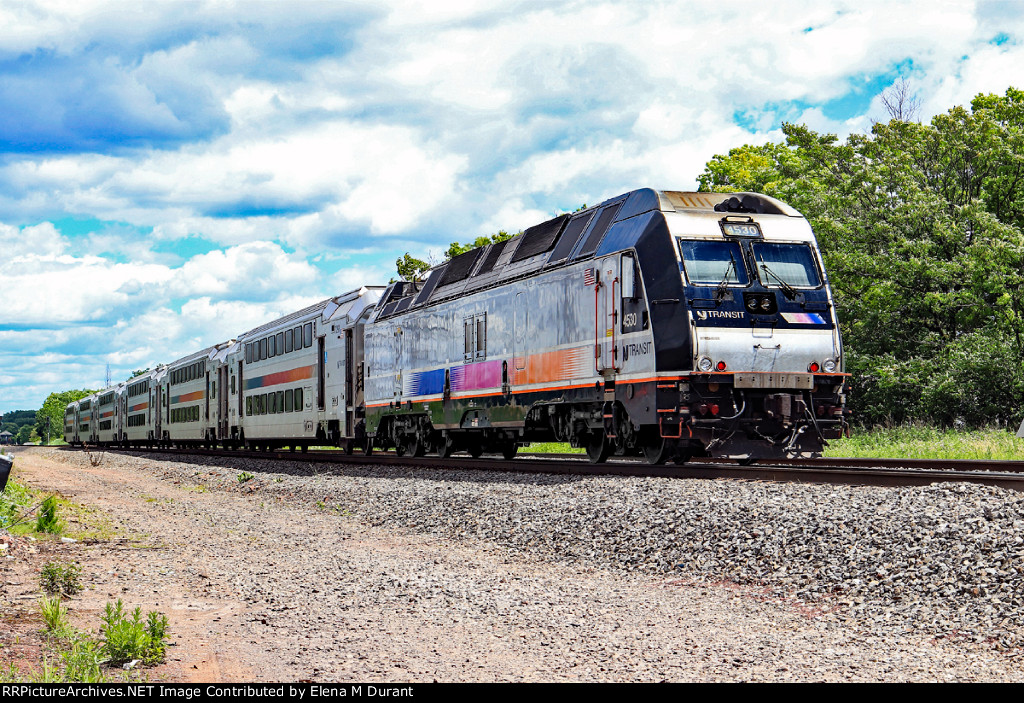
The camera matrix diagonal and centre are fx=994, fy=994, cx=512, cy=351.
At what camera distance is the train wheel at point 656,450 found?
48.1ft

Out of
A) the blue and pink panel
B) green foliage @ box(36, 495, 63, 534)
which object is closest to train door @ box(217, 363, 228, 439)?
the blue and pink panel

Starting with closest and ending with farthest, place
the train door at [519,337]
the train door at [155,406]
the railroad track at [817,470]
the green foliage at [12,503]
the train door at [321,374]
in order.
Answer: the railroad track at [817,470], the green foliage at [12,503], the train door at [519,337], the train door at [321,374], the train door at [155,406]

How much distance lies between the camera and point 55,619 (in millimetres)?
6871

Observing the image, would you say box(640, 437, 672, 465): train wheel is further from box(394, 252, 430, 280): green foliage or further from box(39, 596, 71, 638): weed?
box(394, 252, 430, 280): green foliage

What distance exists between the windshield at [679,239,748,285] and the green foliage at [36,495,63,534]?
860 centimetres

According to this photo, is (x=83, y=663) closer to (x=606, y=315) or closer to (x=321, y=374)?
(x=606, y=315)

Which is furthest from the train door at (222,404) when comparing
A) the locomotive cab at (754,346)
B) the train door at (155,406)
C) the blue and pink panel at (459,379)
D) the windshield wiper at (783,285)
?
the windshield wiper at (783,285)

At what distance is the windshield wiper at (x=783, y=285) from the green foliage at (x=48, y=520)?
979cm

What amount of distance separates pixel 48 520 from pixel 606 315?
7986 millimetres

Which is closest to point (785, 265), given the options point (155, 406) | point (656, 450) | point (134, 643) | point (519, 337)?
point (656, 450)

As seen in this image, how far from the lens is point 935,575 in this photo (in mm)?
7508

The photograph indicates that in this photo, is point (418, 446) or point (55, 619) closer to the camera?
point (55, 619)

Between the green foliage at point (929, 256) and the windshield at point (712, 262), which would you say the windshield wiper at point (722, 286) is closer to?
the windshield at point (712, 262)

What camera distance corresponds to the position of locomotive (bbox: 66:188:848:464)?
43.9 ft
